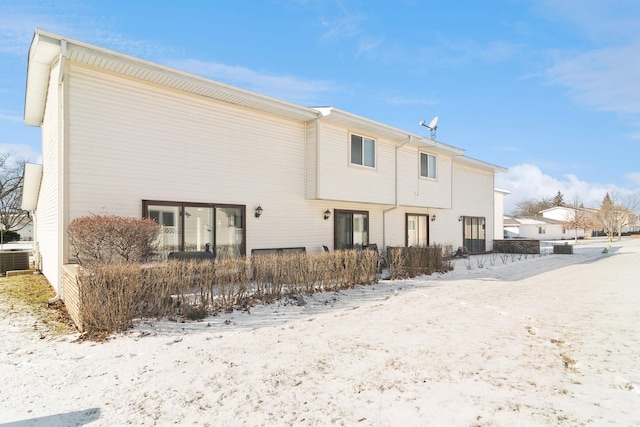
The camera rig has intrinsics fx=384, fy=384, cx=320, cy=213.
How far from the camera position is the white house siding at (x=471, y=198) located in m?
20.4

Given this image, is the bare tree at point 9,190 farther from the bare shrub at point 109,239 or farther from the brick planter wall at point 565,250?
the brick planter wall at point 565,250

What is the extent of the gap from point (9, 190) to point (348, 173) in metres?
37.1

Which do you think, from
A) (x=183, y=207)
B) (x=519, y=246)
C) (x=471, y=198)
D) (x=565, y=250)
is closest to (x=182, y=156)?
(x=183, y=207)

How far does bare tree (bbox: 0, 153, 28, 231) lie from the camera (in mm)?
36406

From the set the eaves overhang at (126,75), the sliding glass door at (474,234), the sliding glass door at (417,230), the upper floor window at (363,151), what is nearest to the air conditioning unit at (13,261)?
the eaves overhang at (126,75)

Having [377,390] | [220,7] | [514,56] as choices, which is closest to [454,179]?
[514,56]

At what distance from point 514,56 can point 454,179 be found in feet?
22.4

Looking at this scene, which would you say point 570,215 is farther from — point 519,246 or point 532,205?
point 519,246

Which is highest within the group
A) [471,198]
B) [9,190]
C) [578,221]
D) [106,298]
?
[9,190]

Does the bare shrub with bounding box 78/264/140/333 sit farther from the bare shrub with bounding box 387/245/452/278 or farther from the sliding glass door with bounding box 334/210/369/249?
the sliding glass door with bounding box 334/210/369/249

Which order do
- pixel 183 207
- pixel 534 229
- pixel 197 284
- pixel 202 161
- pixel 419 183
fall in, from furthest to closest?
pixel 534 229 → pixel 419 183 → pixel 202 161 → pixel 183 207 → pixel 197 284

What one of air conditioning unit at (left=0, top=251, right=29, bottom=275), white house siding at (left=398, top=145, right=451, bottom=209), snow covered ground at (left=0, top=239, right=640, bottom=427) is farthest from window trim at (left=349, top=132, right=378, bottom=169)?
air conditioning unit at (left=0, top=251, right=29, bottom=275)

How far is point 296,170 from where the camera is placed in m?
12.4

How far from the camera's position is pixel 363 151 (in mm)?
13844
